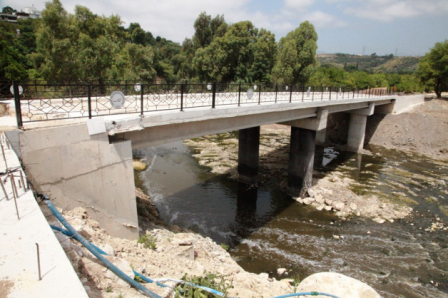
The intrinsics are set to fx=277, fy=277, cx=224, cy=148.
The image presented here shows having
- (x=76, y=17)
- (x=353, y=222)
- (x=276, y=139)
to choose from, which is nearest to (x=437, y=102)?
(x=276, y=139)

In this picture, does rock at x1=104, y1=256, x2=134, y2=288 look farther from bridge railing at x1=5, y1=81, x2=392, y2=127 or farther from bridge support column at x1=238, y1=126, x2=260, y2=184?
bridge support column at x1=238, y1=126, x2=260, y2=184

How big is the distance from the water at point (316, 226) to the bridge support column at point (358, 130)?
20.7 feet

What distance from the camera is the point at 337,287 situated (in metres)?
7.14

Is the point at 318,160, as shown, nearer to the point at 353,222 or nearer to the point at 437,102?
the point at 353,222

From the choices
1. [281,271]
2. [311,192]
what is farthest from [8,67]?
[281,271]

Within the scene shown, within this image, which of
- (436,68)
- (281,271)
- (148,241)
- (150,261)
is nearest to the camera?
(150,261)

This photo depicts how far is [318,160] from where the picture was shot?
83.5 ft

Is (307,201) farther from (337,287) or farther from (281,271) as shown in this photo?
(337,287)

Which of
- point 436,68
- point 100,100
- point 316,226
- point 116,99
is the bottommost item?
point 316,226

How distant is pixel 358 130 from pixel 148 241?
27.1 meters

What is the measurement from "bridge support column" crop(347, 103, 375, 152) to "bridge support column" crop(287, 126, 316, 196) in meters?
13.3

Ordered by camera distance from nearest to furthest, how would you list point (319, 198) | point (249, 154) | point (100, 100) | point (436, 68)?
1. point (100, 100)
2. point (319, 198)
3. point (249, 154)
4. point (436, 68)

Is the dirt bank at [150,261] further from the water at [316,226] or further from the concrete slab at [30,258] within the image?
the water at [316,226]

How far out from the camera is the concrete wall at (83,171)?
20.4 feet
